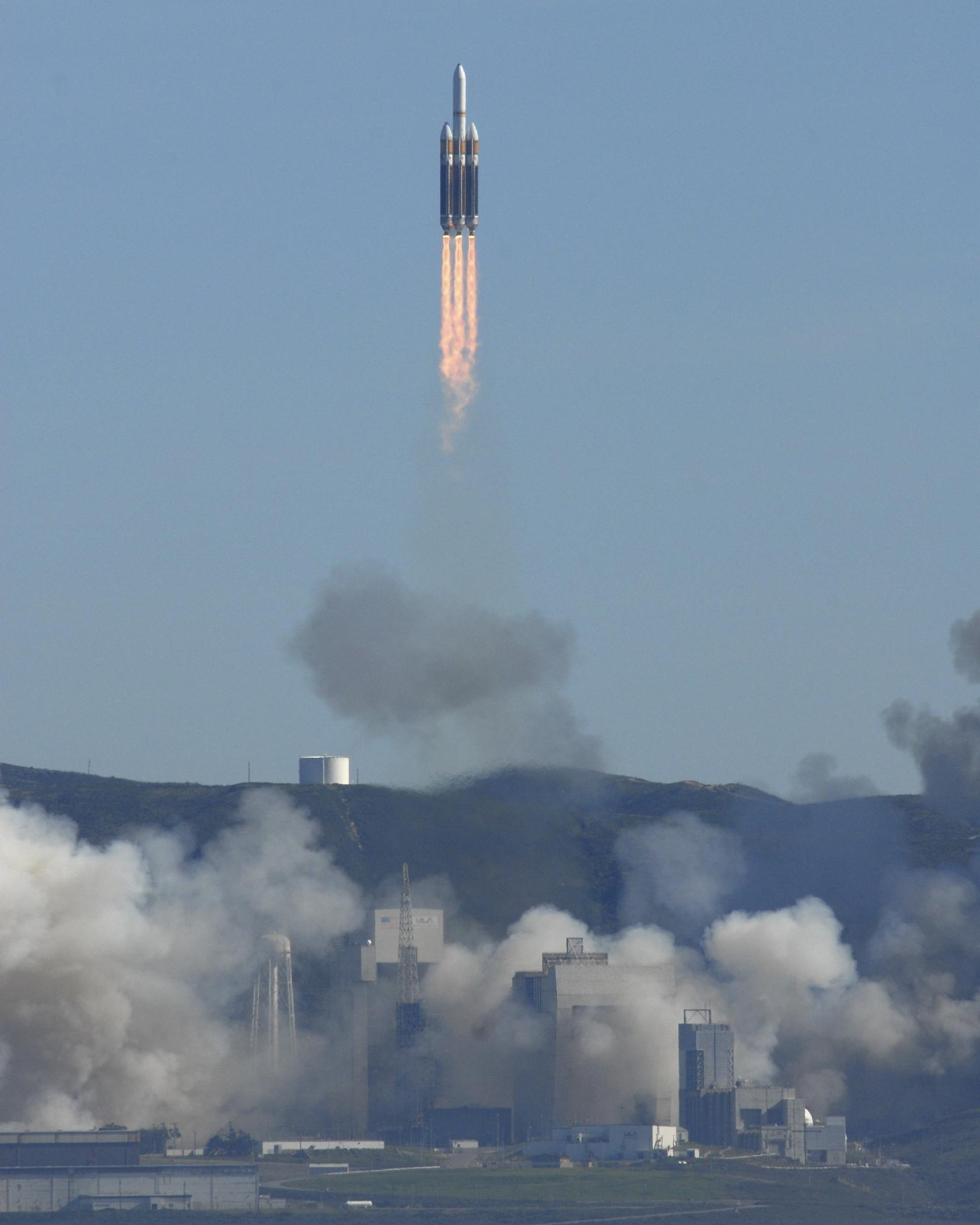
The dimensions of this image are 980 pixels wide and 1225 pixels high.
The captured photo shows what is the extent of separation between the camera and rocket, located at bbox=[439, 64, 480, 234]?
178 metres

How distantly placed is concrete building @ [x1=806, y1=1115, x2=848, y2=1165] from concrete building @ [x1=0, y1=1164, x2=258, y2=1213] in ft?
106

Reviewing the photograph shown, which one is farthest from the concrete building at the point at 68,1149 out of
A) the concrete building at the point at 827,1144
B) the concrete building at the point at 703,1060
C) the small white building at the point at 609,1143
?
the concrete building at the point at 827,1144

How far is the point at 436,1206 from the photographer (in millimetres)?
177375

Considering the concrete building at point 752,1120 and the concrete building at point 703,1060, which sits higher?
the concrete building at point 703,1060

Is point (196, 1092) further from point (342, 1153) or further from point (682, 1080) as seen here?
point (682, 1080)

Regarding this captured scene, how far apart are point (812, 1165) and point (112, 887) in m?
43.5

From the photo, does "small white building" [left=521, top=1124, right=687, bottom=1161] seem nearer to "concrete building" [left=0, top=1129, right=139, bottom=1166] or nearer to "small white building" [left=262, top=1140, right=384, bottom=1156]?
"small white building" [left=262, top=1140, right=384, bottom=1156]

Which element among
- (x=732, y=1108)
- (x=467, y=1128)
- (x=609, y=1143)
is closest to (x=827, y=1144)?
(x=732, y=1108)

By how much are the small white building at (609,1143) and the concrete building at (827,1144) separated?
725cm

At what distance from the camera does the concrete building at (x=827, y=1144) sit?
18850 centimetres

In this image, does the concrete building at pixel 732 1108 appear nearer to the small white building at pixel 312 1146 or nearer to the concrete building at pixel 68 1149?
the small white building at pixel 312 1146

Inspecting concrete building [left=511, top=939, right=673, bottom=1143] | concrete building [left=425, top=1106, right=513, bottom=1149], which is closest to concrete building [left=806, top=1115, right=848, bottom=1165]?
concrete building [left=511, top=939, right=673, bottom=1143]

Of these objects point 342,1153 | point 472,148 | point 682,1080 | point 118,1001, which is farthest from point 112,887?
point 472,148

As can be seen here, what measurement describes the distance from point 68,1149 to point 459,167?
55.5 meters
